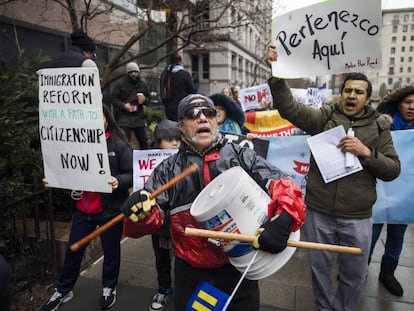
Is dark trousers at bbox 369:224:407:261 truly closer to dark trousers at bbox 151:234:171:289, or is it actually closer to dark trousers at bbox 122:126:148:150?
dark trousers at bbox 151:234:171:289

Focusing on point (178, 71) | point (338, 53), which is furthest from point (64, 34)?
point (338, 53)

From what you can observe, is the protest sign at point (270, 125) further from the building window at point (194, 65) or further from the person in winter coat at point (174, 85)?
the building window at point (194, 65)

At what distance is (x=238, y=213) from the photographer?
159 centimetres

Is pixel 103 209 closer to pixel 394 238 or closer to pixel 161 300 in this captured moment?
pixel 161 300

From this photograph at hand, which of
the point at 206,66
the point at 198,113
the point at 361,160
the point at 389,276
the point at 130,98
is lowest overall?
the point at 389,276

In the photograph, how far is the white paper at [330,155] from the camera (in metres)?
2.50

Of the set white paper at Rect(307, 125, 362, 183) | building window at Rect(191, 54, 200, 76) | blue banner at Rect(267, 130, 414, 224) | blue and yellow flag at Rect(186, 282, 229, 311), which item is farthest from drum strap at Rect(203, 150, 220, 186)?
building window at Rect(191, 54, 200, 76)

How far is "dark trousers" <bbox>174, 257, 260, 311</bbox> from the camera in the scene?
2012 mm

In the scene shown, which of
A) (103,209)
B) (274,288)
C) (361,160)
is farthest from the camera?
(274,288)

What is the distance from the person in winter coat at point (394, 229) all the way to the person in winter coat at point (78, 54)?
304 cm

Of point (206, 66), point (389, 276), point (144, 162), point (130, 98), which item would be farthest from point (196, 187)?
point (206, 66)

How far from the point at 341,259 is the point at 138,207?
71.1 inches

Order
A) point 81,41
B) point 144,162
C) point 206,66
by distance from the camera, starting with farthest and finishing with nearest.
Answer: point 206,66 → point 81,41 → point 144,162

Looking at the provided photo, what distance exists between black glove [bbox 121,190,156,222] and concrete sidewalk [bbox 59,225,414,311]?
1722mm
